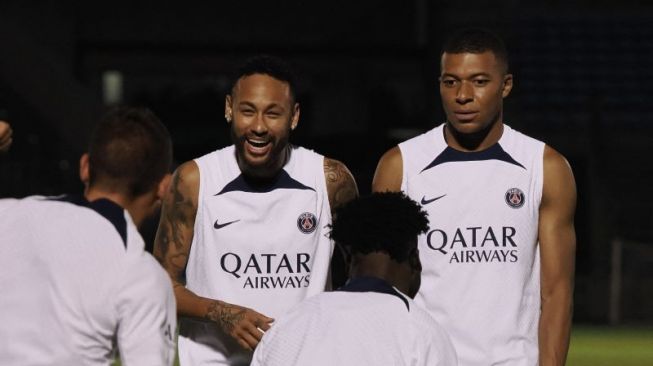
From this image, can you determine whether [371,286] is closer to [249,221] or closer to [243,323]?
[243,323]

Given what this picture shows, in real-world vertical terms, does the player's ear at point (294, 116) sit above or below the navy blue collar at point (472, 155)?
above

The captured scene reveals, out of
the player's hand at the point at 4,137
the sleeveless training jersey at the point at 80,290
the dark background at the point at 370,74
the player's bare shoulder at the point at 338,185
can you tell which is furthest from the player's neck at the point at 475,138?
the dark background at the point at 370,74

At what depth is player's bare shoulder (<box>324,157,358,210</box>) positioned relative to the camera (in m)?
6.36

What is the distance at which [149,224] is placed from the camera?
16.9 metres

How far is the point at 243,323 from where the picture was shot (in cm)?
597

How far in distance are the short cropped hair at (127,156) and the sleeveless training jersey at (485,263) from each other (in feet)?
6.24

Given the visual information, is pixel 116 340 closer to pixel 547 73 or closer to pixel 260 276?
pixel 260 276

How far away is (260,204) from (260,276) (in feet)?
1.02

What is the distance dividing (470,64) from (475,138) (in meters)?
0.32

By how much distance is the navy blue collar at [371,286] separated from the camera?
4.52 meters

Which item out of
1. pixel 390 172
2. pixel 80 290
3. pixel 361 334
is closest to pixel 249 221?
pixel 390 172

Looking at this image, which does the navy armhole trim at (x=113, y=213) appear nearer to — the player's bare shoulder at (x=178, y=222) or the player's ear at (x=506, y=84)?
the player's bare shoulder at (x=178, y=222)

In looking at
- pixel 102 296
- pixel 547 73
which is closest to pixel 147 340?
pixel 102 296

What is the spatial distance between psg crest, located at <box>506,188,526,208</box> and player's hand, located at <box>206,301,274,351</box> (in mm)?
1050
